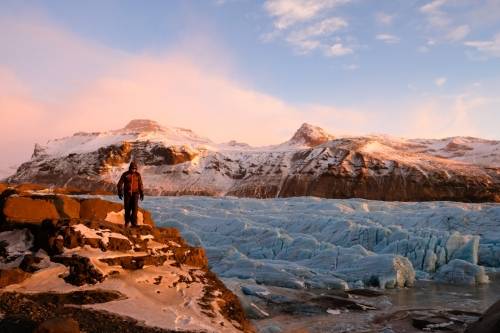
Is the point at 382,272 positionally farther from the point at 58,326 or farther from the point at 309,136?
the point at 309,136

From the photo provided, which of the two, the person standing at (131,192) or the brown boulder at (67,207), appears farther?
the person standing at (131,192)

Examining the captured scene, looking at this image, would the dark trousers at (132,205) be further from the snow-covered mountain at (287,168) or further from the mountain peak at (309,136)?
the mountain peak at (309,136)

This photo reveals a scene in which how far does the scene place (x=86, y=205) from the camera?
10258mm

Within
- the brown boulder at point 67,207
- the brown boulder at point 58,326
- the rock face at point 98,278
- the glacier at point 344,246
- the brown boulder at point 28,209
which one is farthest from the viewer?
the glacier at point 344,246

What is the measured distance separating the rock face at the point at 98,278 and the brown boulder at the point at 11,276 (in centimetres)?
1

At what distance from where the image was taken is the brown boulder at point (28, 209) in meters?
8.95

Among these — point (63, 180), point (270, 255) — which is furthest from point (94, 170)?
point (270, 255)

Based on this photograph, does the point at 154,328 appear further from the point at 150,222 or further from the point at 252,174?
the point at 252,174

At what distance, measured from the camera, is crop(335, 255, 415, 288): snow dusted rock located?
15.8 meters

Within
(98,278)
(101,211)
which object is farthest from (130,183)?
(98,278)

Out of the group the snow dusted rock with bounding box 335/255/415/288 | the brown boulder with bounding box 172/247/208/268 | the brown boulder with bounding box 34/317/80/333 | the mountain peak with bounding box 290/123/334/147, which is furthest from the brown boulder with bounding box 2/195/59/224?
the mountain peak with bounding box 290/123/334/147

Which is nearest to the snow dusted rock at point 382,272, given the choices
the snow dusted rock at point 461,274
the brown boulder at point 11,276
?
the snow dusted rock at point 461,274

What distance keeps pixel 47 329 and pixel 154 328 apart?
1.55 meters

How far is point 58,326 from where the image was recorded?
17.2 ft
